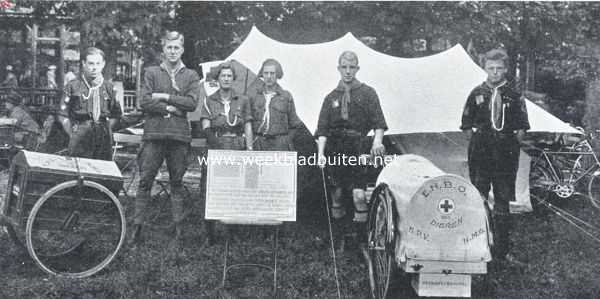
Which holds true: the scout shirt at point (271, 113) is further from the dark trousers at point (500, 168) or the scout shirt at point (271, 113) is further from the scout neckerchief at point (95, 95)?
the dark trousers at point (500, 168)

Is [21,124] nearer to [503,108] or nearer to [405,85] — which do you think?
[405,85]

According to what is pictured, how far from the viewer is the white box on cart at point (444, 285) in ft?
8.60

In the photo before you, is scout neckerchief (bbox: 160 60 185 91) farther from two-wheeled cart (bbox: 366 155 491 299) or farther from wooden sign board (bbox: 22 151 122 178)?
two-wheeled cart (bbox: 366 155 491 299)

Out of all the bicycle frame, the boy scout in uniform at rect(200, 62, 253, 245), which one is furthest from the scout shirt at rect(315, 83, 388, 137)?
the bicycle frame

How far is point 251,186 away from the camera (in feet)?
11.2

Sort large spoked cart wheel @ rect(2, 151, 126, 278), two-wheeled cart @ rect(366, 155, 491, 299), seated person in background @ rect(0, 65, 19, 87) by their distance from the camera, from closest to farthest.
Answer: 1. two-wheeled cart @ rect(366, 155, 491, 299)
2. large spoked cart wheel @ rect(2, 151, 126, 278)
3. seated person in background @ rect(0, 65, 19, 87)

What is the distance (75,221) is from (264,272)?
1.33 meters

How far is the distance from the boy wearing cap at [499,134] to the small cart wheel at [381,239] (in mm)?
1253

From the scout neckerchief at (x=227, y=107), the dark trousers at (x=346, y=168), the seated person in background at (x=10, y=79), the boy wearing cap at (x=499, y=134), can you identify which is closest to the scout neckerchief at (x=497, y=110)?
the boy wearing cap at (x=499, y=134)

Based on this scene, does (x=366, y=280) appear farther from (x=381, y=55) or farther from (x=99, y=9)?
(x=99, y=9)

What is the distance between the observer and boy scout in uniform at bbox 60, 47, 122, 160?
4070 mm

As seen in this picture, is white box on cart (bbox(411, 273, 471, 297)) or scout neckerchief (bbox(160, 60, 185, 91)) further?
scout neckerchief (bbox(160, 60, 185, 91))

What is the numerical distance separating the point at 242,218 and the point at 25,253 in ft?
5.40

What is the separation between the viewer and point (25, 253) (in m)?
3.62
